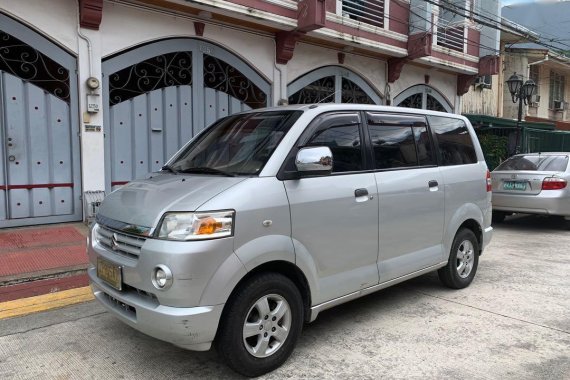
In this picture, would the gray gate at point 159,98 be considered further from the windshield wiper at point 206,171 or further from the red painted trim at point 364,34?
the windshield wiper at point 206,171

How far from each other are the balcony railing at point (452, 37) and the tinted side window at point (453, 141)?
9.54 meters

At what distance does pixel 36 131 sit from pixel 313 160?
5.86 meters

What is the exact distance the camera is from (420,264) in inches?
179

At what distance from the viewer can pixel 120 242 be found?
3.26 m

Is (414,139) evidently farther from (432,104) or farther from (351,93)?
(432,104)

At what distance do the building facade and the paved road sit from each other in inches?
151

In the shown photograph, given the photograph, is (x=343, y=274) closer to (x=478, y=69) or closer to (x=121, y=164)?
(x=121, y=164)

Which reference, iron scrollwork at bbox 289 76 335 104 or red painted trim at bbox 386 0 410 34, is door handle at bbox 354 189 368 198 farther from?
red painted trim at bbox 386 0 410 34

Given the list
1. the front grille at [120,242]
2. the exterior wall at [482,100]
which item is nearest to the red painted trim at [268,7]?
the front grille at [120,242]

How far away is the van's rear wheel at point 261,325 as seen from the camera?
3.03 m

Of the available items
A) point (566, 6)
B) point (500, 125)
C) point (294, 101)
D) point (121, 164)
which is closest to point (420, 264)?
point (121, 164)

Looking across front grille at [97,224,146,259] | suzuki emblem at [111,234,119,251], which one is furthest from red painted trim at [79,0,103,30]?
suzuki emblem at [111,234,119,251]

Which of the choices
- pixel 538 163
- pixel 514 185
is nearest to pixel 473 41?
pixel 538 163

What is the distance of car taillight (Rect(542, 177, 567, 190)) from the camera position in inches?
343
